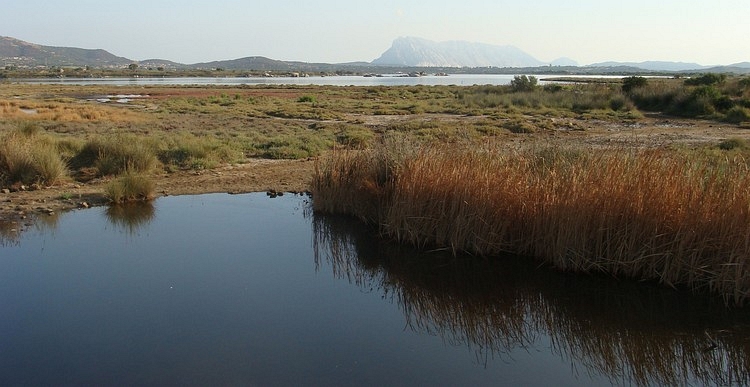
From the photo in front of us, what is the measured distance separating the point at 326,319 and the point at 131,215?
6127 mm

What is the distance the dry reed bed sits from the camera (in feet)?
24.2

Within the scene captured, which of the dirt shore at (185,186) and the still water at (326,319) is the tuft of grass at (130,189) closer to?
the dirt shore at (185,186)

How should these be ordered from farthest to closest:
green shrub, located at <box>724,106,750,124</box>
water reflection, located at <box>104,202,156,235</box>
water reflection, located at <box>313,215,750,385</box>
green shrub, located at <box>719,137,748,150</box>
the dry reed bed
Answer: green shrub, located at <box>724,106,750,124</box>, green shrub, located at <box>719,137,748,150</box>, water reflection, located at <box>104,202,156,235</box>, the dry reed bed, water reflection, located at <box>313,215,750,385</box>

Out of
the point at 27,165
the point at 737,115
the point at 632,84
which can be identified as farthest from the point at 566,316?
the point at 632,84

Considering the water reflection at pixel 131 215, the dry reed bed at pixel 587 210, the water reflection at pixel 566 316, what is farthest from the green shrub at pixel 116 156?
the water reflection at pixel 566 316

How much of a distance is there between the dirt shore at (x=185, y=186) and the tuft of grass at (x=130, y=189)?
10.4 inches

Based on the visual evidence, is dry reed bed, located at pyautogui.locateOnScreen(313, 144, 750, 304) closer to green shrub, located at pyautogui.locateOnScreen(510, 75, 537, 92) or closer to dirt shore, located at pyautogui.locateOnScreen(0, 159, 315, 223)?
dirt shore, located at pyautogui.locateOnScreen(0, 159, 315, 223)

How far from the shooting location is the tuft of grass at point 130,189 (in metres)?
12.1

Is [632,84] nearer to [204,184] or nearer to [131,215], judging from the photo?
[204,184]

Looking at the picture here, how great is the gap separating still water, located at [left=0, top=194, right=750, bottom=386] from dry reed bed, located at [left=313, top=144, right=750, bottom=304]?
1.17 feet

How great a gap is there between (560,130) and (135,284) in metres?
21.8

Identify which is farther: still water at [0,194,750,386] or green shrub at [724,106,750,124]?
green shrub at [724,106,750,124]

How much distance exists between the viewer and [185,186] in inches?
545

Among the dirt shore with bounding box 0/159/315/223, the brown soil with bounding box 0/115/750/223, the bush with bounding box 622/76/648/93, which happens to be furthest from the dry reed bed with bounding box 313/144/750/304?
the bush with bounding box 622/76/648/93
